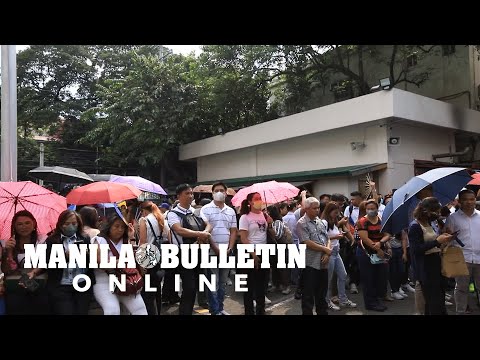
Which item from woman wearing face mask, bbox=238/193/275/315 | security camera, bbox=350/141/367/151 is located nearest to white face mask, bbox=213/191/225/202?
woman wearing face mask, bbox=238/193/275/315

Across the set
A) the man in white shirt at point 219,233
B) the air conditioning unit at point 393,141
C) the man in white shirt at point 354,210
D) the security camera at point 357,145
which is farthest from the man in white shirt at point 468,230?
the security camera at point 357,145

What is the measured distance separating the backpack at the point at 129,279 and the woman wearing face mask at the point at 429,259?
269cm

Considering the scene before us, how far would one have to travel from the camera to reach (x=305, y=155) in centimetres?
1473

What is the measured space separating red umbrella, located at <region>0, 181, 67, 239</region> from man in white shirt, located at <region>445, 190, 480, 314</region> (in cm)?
430

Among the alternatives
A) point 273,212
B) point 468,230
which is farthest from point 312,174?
point 468,230

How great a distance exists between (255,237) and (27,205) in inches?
96.7

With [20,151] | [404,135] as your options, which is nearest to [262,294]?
[404,135]

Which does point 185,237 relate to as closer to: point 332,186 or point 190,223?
point 190,223

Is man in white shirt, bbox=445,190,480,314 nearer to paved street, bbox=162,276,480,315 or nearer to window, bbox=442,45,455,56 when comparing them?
paved street, bbox=162,276,480,315

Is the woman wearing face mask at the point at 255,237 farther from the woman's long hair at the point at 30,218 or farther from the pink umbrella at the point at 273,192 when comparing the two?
the woman's long hair at the point at 30,218

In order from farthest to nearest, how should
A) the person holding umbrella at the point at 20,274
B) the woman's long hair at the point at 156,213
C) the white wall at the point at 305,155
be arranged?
the white wall at the point at 305,155 < the woman's long hair at the point at 156,213 < the person holding umbrella at the point at 20,274

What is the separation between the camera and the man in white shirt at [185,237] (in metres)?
4.35

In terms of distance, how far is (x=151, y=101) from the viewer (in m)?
16.7

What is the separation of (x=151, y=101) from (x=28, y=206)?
43.4 ft
